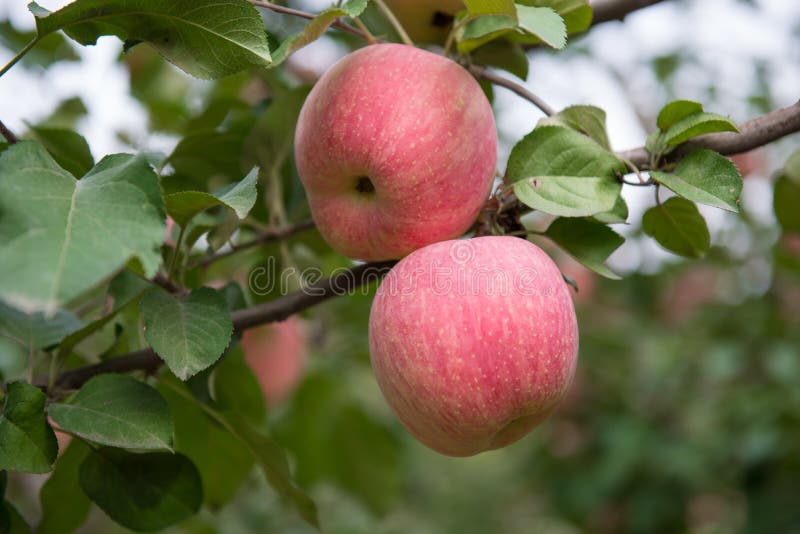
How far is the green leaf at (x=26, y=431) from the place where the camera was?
0.69 metres

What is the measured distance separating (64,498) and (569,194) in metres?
0.74

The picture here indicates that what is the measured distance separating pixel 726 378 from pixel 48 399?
2131mm

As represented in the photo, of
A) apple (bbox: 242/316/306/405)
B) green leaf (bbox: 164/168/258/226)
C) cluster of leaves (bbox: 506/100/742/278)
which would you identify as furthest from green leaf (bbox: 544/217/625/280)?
apple (bbox: 242/316/306/405)

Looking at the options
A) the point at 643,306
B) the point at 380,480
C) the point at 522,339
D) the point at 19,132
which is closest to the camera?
the point at 522,339

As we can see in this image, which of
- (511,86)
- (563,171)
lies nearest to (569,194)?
(563,171)

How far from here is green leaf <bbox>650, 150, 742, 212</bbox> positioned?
0.71 metres

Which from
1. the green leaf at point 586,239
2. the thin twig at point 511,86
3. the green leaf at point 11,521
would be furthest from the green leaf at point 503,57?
the green leaf at point 11,521

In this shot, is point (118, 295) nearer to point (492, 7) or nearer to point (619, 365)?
point (492, 7)

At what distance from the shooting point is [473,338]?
696 millimetres

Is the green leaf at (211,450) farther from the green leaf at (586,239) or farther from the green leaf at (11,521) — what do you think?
the green leaf at (586,239)

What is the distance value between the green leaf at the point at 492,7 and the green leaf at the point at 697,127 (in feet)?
0.70

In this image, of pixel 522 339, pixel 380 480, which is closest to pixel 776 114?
pixel 522 339

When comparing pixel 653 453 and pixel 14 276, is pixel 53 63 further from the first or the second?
pixel 653 453

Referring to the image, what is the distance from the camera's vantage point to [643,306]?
8.86 feet
